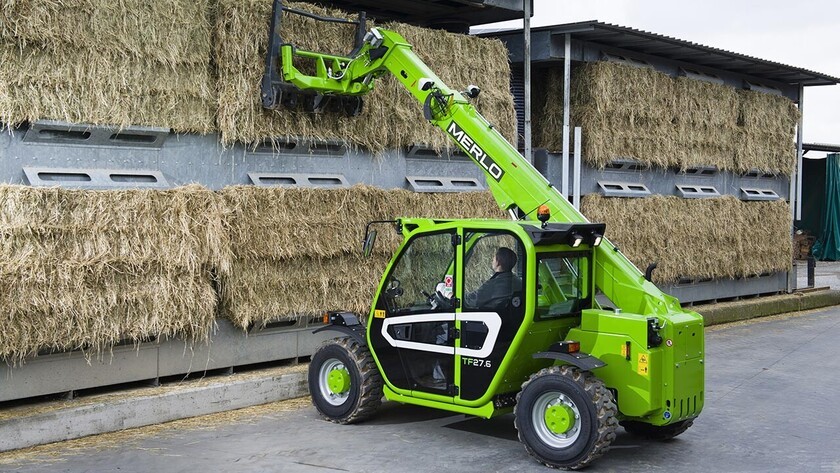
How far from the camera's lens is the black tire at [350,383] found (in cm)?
897

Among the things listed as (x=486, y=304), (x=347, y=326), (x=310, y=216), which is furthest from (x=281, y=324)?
(x=486, y=304)

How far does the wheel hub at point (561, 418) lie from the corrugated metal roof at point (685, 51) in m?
7.47

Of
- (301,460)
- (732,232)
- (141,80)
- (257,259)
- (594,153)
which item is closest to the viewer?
(301,460)

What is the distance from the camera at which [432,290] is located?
866 centimetres

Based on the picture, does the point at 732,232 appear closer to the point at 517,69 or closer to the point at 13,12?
the point at 517,69

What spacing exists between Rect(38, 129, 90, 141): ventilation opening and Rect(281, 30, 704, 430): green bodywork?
3024 millimetres

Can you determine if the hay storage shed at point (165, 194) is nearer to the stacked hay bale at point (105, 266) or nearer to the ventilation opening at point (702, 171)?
the stacked hay bale at point (105, 266)

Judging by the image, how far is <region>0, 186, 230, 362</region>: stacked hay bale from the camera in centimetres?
820

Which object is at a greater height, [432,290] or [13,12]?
[13,12]

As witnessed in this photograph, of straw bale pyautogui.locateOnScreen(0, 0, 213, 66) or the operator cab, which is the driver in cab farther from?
straw bale pyautogui.locateOnScreen(0, 0, 213, 66)

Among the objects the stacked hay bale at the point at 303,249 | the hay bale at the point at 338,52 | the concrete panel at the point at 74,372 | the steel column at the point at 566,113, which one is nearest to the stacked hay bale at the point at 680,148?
the steel column at the point at 566,113

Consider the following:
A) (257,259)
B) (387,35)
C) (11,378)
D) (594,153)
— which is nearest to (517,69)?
(594,153)

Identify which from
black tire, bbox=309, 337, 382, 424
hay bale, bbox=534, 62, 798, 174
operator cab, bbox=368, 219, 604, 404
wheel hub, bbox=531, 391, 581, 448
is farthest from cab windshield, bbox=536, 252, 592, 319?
hay bale, bbox=534, 62, 798, 174

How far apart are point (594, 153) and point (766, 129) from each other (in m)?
5.73
